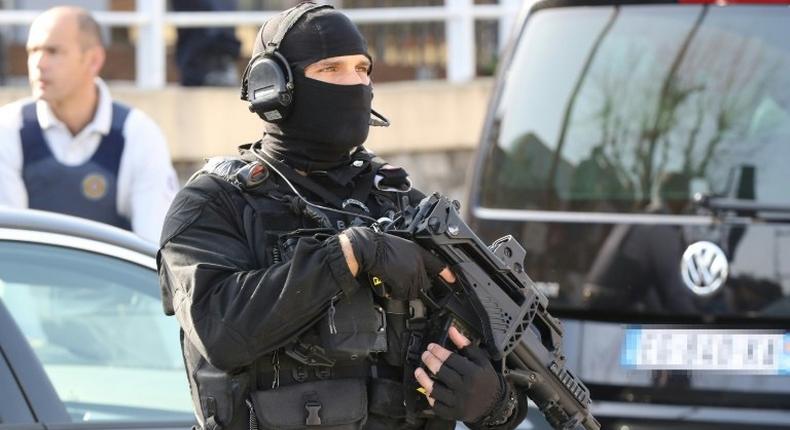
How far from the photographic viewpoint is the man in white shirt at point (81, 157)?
5.21 meters

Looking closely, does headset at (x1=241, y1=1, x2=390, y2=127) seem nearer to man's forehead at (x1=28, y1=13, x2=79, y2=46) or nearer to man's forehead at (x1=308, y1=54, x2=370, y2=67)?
man's forehead at (x1=308, y1=54, x2=370, y2=67)

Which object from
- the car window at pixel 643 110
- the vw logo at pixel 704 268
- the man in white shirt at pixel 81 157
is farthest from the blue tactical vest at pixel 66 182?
the vw logo at pixel 704 268

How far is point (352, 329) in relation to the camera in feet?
9.09

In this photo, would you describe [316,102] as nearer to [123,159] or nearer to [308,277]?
[308,277]

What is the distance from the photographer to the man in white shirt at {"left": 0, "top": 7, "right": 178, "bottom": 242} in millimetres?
5215

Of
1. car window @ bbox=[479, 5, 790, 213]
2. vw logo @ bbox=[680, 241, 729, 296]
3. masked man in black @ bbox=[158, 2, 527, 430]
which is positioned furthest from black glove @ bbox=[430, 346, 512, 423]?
car window @ bbox=[479, 5, 790, 213]

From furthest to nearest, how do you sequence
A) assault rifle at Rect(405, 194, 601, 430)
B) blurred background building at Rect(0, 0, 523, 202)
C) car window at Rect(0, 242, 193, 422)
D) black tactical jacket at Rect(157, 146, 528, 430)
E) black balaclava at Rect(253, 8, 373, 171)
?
blurred background building at Rect(0, 0, 523, 202) → car window at Rect(0, 242, 193, 422) → black balaclava at Rect(253, 8, 373, 171) → assault rifle at Rect(405, 194, 601, 430) → black tactical jacket at Rect(157, 146, 528, 430)

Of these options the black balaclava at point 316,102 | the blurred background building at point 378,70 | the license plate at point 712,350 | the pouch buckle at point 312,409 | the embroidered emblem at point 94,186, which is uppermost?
the black balaclava at point 316,102

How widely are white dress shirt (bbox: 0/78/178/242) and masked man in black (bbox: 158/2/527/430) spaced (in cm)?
222

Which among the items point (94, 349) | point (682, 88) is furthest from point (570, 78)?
point (94, 349)

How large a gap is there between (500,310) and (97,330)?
1.33 m

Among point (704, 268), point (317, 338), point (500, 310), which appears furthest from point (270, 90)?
point (704, 268)

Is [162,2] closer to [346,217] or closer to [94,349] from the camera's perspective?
[94,349]

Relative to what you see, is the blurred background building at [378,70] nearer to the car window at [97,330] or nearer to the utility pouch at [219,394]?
the car window at [97,330]
